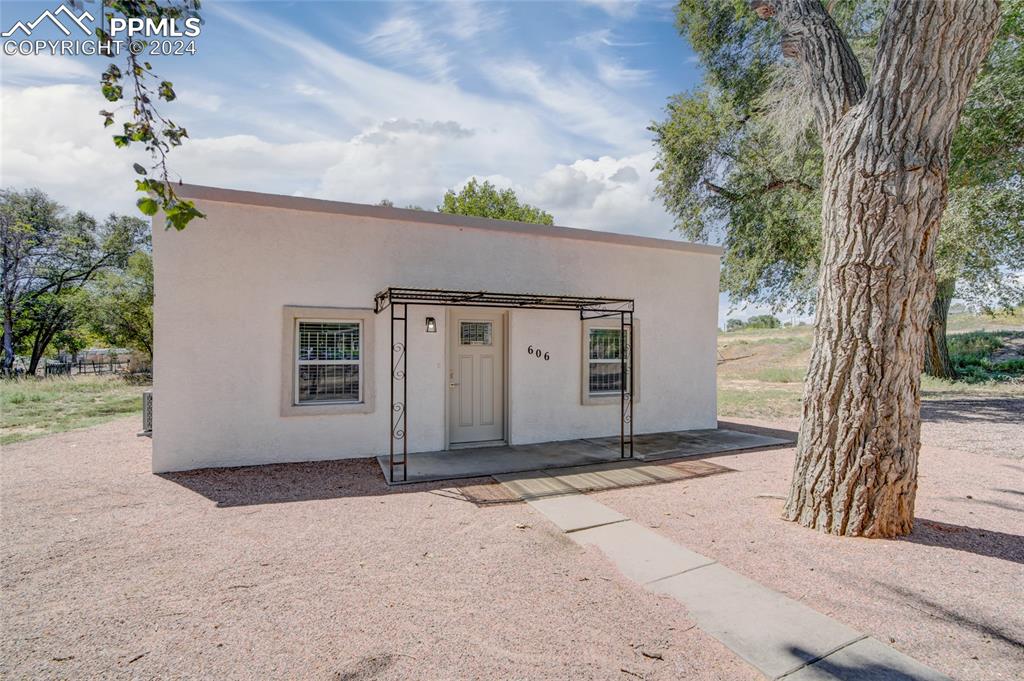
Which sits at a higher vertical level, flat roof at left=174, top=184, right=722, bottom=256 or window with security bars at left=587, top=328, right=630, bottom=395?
flat roof at left=174, top=184, right=722, bottom=256

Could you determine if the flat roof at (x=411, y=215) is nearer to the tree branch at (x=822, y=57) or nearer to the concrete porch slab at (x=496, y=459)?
the concrete porch slab at (x=496, y=459)

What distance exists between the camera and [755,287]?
50.4ft

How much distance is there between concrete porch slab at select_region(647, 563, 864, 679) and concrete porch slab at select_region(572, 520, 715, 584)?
0.15 metres

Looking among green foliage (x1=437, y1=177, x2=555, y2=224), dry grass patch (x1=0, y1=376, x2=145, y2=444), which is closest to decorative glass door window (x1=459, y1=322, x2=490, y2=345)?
dry grass patch (x1=0, y1=376, x2=145, y2=444)

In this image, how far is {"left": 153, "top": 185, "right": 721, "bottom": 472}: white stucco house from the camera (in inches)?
245

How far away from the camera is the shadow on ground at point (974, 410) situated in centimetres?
1060

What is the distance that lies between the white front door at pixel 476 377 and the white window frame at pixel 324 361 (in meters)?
1.29

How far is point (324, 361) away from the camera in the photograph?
22.5 ft

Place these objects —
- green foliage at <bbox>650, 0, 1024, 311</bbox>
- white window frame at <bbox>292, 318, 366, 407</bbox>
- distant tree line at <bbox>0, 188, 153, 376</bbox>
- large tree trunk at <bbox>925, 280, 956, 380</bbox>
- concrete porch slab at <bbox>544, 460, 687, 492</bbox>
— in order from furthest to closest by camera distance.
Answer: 1. distant tree line at <bbox>0, 188, 153, 376</bbox>
2. large tree trunk at <bbox>925, 280, 956, 380</bbox>
3. green foliage at <bbox>650, 0, 1024, 311</bbox>
4. white window frame at <bbox>292, 318, 366, 407</bbox>
5. concrete porch slab at <bbox>544, 460, 687, 492</bbox>

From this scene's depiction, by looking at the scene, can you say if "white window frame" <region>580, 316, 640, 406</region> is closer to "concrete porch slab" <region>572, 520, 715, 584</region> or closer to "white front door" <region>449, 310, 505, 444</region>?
"white front door" <region>449, 310, 505, 444</region>

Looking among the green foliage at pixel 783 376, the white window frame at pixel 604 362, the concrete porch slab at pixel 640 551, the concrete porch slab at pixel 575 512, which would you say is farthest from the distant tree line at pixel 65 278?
the green foliage at pixel 783 376

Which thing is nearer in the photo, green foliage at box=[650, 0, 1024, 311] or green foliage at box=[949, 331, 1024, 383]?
green foliage at box=[650, 0, 1024, 311]

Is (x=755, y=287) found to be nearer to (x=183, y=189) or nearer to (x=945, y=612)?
(x=945, y=612)

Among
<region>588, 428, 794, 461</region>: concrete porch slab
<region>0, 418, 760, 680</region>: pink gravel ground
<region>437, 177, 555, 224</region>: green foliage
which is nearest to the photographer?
<region>0, 418, 760, 680</region>: pink gravel ground
